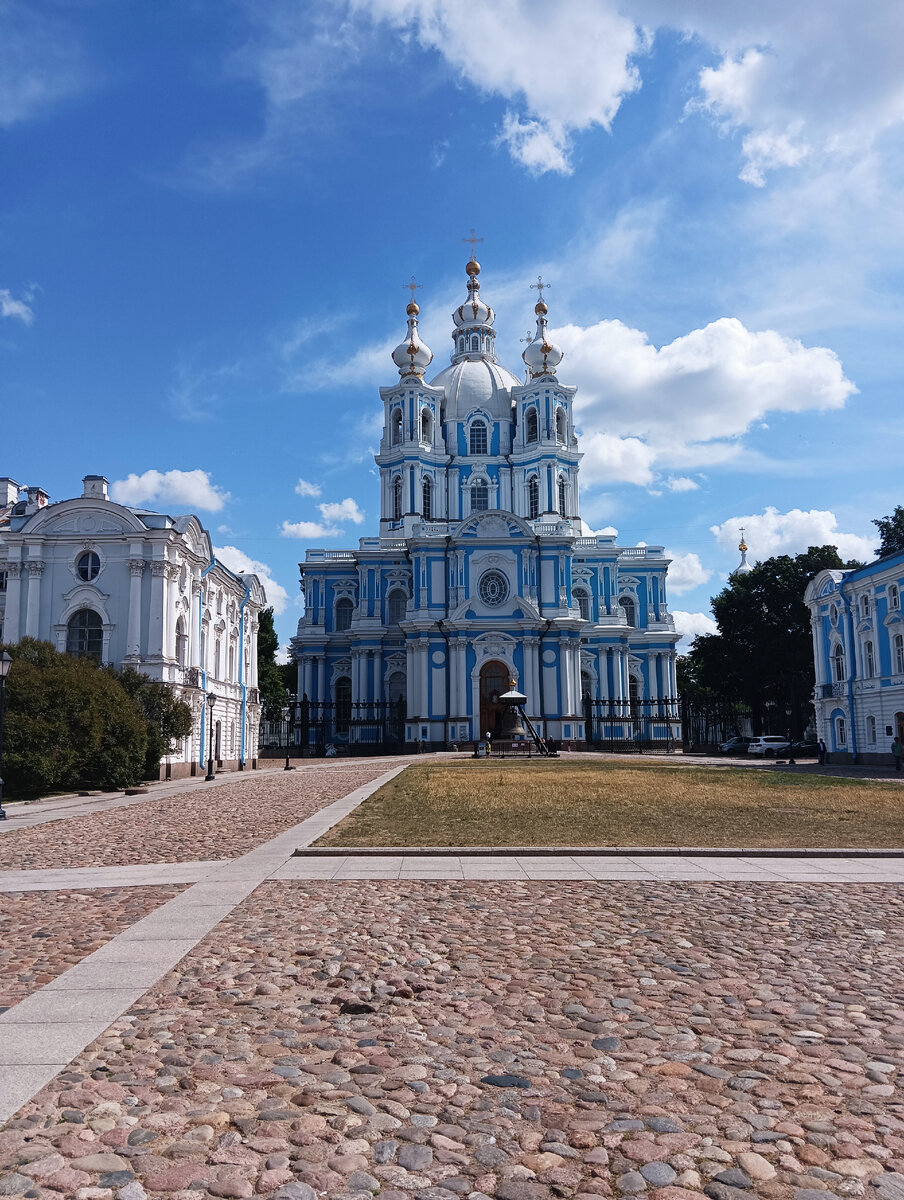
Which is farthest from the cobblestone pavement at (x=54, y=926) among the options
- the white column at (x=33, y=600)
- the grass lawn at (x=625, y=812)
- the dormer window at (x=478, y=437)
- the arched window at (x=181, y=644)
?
the dormer window at (x=478, y=437)

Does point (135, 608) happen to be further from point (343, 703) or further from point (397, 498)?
point (397, 498)

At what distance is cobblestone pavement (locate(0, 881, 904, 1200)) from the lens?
13.4 ft

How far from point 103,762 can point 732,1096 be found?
1024 inches

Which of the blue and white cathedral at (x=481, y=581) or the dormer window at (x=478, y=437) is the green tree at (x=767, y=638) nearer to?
the blue and white cathedral at (x=481, y=581)

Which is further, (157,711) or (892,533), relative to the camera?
(892,533)

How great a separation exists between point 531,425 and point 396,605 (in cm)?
1737

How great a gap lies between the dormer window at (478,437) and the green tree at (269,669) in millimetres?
21469

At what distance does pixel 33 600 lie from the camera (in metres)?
36.5

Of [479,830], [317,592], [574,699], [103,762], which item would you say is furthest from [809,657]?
[479,830]

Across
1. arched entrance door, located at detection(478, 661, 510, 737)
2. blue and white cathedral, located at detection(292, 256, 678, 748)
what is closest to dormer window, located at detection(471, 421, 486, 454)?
blue and white cathedral, located at detection(292, 256, 678, 748)

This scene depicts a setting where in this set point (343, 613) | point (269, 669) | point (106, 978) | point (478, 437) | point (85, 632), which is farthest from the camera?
point (269, 669)

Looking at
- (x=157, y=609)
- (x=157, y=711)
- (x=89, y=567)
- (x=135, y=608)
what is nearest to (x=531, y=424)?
(x=157, y=609)

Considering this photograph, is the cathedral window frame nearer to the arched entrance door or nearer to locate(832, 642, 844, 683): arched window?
the arched entrance door

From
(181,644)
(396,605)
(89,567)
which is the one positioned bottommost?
(181,644)
